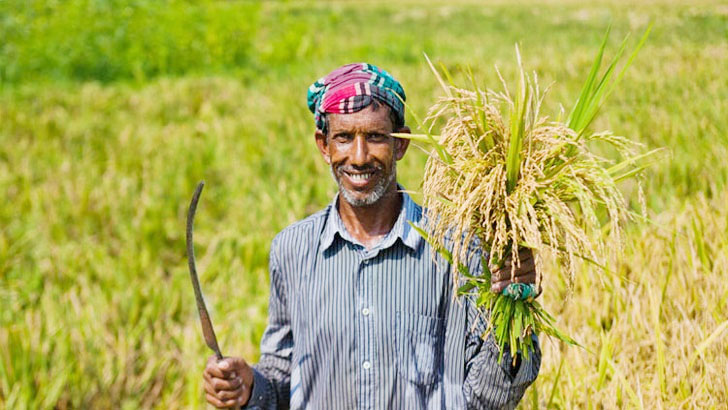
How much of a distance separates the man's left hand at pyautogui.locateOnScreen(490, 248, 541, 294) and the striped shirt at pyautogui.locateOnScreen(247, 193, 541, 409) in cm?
17

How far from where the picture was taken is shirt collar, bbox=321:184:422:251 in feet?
5.77

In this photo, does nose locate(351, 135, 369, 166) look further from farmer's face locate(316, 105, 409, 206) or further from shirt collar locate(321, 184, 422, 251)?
shirt collar locate(321, 184, 422, 251)

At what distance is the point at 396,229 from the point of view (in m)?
1.76

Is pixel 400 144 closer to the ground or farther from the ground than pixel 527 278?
farther from the ground

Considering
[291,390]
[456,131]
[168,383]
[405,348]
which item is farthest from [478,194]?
[168,383]

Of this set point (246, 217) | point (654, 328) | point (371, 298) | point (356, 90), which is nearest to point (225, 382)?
point (371, 298)

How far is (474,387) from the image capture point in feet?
5.46

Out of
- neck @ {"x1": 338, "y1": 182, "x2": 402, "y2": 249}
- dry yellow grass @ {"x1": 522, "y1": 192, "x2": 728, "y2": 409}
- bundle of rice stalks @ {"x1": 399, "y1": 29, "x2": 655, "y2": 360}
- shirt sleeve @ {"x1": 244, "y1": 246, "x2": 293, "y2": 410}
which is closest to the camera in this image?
bundle of rice stalks @ {"x1": 399, "y1": 29, "x2": 655, "y2": 360}

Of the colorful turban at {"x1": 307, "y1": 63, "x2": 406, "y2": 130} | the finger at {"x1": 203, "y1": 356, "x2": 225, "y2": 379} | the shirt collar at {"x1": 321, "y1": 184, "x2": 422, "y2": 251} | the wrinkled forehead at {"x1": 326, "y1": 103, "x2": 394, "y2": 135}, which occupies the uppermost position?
the colorful turban at {"x1": 307, "y1": 63, "x2": 406, "y2": 130}

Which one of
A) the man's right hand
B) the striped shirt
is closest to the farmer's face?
the striped shirt

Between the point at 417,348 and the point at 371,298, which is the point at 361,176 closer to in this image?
the point at 371,298

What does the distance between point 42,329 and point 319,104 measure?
8.14ft

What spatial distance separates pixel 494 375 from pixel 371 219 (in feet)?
1.58

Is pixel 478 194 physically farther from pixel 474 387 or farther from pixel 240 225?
pixel 240 225
